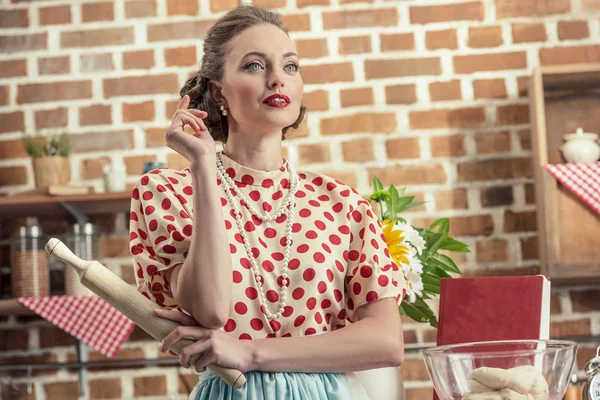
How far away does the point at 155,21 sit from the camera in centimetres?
282

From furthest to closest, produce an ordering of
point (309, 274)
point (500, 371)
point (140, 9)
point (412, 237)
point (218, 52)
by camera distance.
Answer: point (140, 9) → point (412, 237) → point (218, 52) → point (309, 274) → point (500, 371)

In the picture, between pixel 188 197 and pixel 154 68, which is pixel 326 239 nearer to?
pixel 188 197

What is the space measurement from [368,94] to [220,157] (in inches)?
56.7

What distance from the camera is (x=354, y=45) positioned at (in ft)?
9.14

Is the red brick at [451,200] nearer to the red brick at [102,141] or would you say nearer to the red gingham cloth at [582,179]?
the red gingham cloth at [582,179]

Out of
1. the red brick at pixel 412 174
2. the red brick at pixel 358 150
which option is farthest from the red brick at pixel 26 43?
the red brick at pixel 412 174

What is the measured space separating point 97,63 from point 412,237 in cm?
152

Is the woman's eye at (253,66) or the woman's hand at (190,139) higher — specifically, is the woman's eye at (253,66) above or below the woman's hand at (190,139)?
above

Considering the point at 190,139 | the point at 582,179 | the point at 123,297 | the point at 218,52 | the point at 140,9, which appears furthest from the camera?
the point at 140,9

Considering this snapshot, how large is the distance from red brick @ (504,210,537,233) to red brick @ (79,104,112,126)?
4.37ft

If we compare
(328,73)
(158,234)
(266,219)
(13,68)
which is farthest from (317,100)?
(158,234)

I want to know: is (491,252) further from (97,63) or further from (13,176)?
(13,176)

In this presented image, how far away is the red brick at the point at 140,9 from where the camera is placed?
2822mm

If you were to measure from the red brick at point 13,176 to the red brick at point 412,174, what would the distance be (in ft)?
3.74
